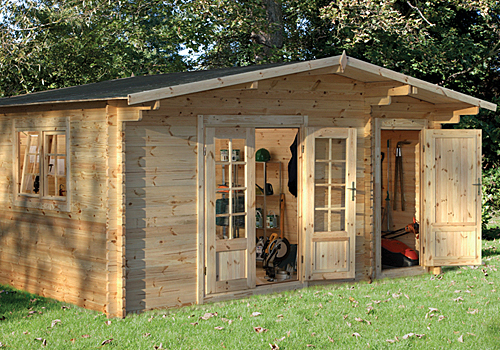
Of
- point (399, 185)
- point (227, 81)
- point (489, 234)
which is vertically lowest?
point (489, 234)

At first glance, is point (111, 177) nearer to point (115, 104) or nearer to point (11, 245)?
point (115, 104)

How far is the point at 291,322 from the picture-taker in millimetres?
6008

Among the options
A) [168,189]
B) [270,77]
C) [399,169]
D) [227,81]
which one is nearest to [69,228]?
[168,189]

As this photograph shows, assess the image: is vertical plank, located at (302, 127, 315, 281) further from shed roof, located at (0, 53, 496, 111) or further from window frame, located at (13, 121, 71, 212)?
window frame, located at (13, 121, 71, 212)

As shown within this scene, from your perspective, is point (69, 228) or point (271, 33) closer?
point (69, 228)

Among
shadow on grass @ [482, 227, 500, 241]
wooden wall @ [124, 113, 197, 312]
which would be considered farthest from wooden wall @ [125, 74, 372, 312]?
shadow on grass @ [482, 227, 500, 241]

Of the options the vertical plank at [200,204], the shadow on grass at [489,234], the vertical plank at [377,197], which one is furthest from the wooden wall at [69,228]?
A: the shadow on grass at [489,234]

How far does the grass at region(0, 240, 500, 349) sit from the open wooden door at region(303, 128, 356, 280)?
1.07 feet

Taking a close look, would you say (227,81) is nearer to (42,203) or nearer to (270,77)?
(270,77)

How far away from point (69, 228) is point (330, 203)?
335cm

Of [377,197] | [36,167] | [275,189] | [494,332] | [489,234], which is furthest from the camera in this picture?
[489,234]

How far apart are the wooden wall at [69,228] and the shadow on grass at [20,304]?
0.43 ft

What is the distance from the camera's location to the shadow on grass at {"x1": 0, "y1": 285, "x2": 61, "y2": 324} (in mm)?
6457

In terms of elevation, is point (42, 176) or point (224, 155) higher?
point (224, 155)
